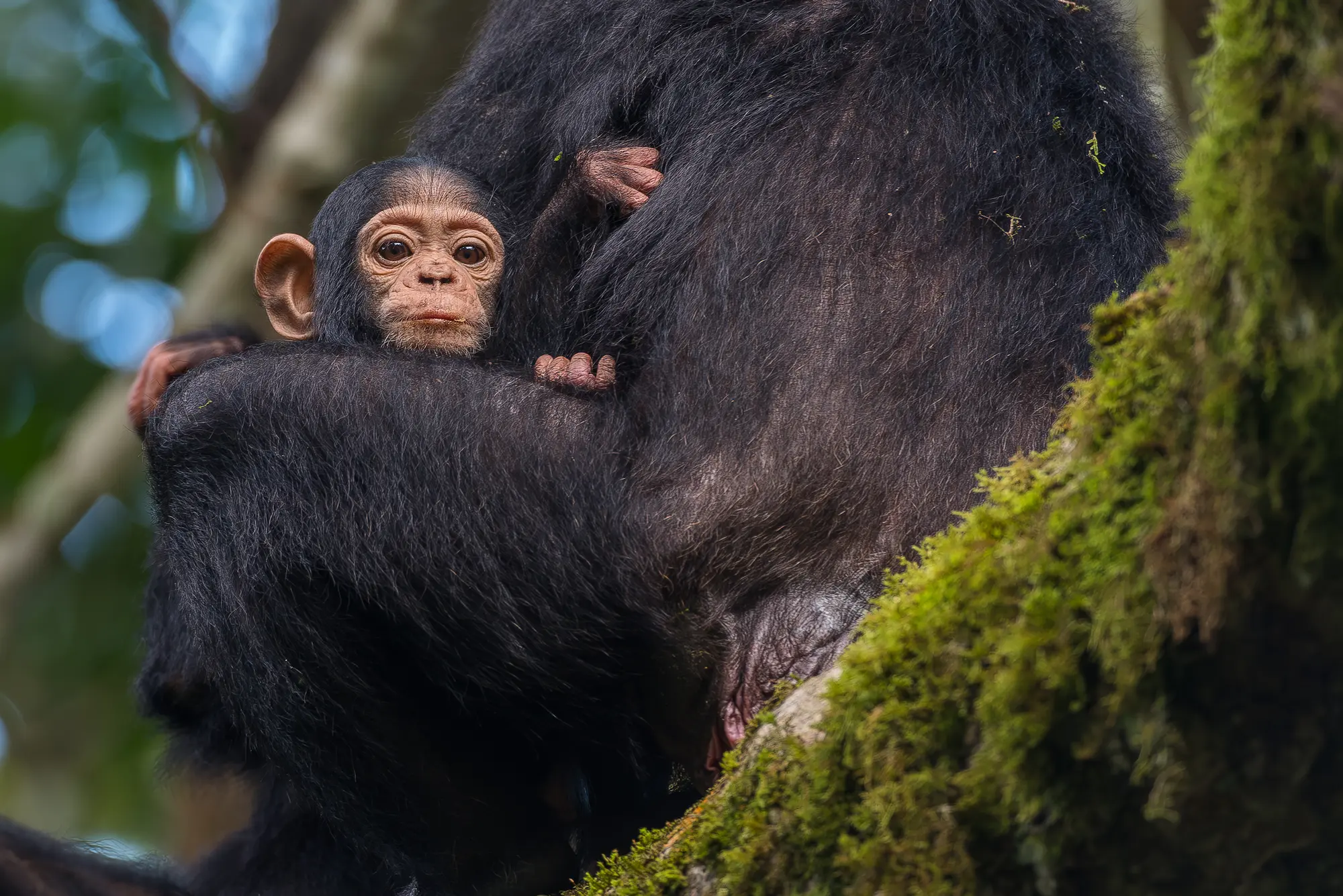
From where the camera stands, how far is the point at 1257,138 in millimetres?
1616

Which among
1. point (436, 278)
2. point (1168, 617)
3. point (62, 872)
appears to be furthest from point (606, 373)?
point (62, 872)

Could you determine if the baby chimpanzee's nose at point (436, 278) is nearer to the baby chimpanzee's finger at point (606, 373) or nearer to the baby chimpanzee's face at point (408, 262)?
the baby chimpanzee's face at point (408, 262)

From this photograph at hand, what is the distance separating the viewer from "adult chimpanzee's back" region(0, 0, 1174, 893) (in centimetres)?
313

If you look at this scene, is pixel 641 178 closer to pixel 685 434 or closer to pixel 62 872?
pixel 685 434

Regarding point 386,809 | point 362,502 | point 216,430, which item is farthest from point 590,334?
point 386,809

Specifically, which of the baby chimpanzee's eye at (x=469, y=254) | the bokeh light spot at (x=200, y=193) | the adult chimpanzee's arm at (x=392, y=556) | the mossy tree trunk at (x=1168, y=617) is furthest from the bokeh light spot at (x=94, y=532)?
the mossy tree trunk at (x=1168, y=617)

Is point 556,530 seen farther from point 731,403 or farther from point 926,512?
point 926,512

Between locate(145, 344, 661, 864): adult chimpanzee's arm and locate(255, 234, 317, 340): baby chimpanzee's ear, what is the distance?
1.23 meters

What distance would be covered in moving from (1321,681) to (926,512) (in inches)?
55.2

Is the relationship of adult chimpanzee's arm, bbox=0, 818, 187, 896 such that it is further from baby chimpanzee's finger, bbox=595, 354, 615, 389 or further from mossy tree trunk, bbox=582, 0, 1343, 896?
mossy tree trunk, bbox=582, 0, 1343, 896

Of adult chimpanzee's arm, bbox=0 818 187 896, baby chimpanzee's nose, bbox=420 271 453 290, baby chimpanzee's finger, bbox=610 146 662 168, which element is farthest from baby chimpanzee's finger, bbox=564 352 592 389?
adult chimpanzee's arm, bbox=0 818 187 896

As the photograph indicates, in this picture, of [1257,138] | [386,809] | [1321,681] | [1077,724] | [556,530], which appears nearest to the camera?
[1257,138]

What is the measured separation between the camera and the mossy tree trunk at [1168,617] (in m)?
1.60

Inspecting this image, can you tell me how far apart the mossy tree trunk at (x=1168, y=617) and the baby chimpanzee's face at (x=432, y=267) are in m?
1.98
